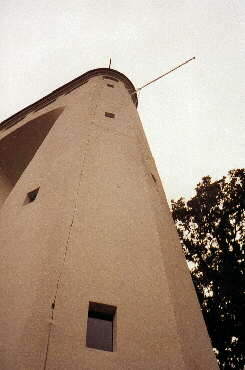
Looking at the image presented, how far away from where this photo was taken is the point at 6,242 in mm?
9320

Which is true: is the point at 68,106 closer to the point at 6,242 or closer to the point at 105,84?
the point at 105,84

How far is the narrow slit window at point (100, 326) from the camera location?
6.64m

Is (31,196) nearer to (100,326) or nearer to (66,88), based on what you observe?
(100,326)

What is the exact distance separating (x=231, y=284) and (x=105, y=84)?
39.9 feet

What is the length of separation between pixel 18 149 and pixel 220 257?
12.2m

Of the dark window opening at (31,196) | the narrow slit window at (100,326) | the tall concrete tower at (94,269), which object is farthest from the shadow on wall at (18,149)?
the narrow slit window at (100,326)

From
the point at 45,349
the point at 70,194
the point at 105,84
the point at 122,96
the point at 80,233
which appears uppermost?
the point at 105,84

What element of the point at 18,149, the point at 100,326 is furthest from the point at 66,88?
the point at 100,326

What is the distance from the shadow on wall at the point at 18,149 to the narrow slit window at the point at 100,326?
1256 cm

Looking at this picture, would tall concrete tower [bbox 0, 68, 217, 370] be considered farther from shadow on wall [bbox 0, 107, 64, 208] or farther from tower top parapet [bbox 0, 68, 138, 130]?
tower top parapet [bbox 0, 68, 138, 130]

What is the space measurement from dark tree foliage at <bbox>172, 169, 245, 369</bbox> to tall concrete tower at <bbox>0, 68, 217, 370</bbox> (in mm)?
7024

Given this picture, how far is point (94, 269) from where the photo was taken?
24.5 ft

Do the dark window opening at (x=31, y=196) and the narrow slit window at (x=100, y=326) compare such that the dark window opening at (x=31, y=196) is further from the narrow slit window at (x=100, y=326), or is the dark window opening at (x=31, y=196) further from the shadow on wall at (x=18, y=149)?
the shadow on wall at (x=18, y=149)

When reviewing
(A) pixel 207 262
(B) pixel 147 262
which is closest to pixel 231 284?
(A) pixel 207 262
